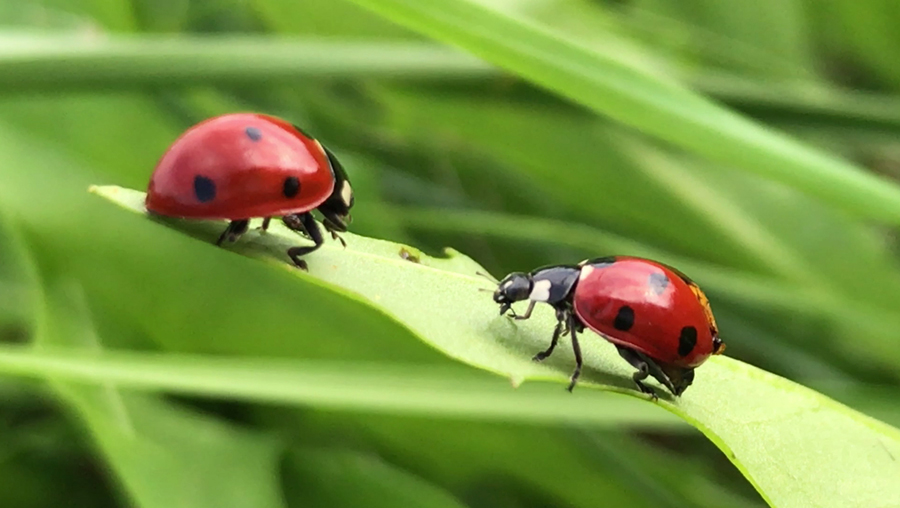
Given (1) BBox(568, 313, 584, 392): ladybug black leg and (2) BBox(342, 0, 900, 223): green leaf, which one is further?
(2) BBox(342, 0, 900, 223): green leaf

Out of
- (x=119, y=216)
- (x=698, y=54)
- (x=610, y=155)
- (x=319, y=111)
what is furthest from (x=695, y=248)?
(x=119, y=216)

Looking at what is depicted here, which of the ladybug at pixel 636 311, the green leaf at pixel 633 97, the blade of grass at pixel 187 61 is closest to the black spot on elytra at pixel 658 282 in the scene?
the ladybug at pixel 636 311

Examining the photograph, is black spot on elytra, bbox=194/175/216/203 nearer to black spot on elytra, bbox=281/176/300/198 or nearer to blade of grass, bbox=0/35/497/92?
black spot on elytra, bbox=281/176/300/198

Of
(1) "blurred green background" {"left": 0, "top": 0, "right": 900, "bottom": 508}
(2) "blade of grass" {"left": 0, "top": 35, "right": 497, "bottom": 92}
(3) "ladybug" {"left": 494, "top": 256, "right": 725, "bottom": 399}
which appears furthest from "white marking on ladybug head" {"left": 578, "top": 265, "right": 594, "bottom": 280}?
(2) "blade of grass" {"left": 0, "top": 35, "right": 497, "bottom": 92}

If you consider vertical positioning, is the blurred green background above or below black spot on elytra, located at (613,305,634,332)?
below

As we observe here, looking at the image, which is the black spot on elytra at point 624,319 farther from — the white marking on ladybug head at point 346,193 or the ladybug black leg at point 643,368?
the white marking on ladybug head at point 346,193

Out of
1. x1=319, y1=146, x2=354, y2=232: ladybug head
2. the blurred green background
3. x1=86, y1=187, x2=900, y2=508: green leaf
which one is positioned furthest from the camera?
the blurred green background

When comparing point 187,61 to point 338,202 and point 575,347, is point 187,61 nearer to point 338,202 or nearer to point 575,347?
point 338,202

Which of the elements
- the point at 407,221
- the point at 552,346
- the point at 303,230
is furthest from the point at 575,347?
the point at 407,221
